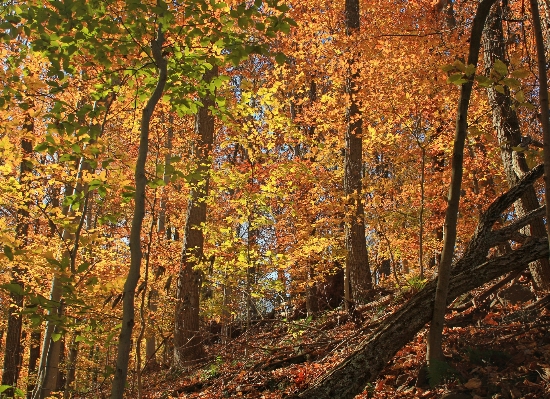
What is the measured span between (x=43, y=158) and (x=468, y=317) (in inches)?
554

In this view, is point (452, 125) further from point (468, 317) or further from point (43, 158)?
point (43, 158)

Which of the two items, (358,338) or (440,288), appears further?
(358,338)

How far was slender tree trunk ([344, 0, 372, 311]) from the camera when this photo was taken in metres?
9.26

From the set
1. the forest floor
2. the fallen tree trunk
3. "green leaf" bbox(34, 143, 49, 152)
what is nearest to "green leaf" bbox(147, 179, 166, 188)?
"green leaf" bbox(34, 143, 49, 152)

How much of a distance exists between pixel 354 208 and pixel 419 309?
4.80 metres

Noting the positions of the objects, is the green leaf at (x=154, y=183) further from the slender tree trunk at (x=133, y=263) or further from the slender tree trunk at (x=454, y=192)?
the slender tree trunk at (x=454, y=192)

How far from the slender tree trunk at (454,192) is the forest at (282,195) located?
0.05ft

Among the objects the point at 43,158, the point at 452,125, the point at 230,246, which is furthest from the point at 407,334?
the point at 43,158

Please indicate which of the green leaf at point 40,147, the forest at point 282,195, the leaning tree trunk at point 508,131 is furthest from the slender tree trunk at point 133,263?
the leaning tree trunk at point 508,131

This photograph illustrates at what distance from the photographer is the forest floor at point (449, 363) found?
12.5ft

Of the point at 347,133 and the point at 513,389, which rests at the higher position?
the point at 347,133

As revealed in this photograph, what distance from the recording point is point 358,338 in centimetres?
564

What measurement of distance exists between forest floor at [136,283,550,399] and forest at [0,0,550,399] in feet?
0.09

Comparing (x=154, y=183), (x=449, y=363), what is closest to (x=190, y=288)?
(x=154, y=183)
